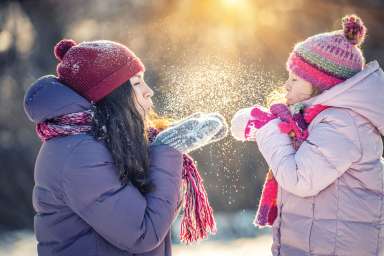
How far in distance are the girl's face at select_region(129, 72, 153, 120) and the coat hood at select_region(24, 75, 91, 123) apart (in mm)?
208

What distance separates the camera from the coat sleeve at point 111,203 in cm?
170

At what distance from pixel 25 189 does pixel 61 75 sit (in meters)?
4.42

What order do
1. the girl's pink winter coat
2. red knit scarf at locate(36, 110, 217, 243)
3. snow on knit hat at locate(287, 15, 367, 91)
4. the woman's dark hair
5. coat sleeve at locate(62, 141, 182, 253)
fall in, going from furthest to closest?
red knit scarf at locate(36, 110, 217, 243) → snow on knit hat at locate(287, 15, 367, 91) → the girl's pink winter coat → the woman's dark hair → coat sleeve at locate(62, 141, 182, 253)

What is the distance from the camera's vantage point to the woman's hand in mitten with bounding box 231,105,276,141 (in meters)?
2.18

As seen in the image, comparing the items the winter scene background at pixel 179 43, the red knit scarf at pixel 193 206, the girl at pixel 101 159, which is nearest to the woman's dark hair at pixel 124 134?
the girl at pixel 101 159

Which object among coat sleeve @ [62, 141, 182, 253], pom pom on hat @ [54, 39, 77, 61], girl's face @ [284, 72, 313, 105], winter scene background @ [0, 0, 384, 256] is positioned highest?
pom pom on hat @ [54, 39, 77, 61]

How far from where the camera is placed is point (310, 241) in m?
2.02

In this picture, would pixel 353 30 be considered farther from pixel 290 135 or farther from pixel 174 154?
pixel 174 154

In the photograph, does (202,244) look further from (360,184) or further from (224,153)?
(360,184)

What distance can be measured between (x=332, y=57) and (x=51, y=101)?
115cm

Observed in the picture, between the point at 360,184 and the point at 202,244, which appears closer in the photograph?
the point at 360,184

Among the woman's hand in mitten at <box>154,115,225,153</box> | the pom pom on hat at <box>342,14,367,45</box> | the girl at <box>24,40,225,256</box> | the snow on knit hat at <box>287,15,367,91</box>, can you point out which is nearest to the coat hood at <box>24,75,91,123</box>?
the girl at <box>24,40,225,256</box>

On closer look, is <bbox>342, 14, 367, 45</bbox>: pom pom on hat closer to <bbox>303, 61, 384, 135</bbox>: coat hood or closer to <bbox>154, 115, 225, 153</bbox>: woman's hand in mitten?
<bbox>303, 61, 384, 135</bbox>: coat hood

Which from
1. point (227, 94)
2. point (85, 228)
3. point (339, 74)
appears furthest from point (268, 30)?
point (85, 228)
